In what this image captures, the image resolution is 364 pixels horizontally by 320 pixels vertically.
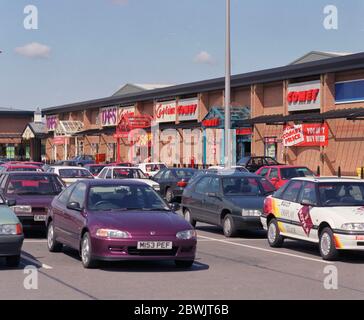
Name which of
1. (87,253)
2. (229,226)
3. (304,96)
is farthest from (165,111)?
(87,253)

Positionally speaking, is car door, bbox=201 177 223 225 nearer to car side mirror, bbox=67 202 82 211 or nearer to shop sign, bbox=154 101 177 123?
car side mirror, bbox=67 202 82 211

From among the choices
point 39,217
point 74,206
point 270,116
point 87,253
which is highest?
point 270,116

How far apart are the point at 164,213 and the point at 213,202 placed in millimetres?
6595

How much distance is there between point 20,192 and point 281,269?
775cm

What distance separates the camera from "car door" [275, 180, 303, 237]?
53.1ft

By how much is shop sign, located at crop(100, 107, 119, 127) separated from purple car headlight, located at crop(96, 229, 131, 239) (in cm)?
6708

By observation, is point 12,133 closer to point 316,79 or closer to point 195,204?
point 316,79

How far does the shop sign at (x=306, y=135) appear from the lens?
46.8 m

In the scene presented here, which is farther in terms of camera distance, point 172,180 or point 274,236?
point 172,180

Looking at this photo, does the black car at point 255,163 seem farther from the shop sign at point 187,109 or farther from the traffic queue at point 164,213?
the traffic queue at point 164,213

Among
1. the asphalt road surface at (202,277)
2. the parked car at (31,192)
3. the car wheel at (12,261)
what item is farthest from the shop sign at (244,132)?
the car wheel at (12,261)

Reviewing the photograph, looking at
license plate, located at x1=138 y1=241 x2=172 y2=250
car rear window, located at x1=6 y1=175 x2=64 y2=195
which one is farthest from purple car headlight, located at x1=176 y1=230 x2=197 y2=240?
car rear window, located at x1=6 y1=175 x2=64 y2=195

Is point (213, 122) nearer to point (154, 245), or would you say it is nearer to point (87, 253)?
point (87, 253)

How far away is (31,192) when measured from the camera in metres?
19.1
